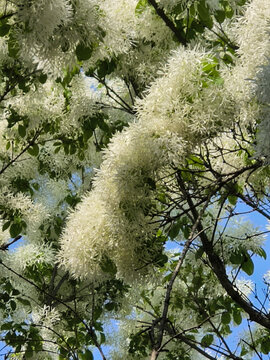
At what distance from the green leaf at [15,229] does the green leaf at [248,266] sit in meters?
1.41

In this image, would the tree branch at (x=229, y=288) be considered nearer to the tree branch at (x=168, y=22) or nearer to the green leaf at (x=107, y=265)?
the green leaf at (x=107, y=265)

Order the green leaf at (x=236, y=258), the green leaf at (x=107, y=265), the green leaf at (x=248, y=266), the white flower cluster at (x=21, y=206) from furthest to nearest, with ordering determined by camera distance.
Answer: the white flower cluster at (x=21, y=206)
the green leaf at (x=236, y=258)
the green leaf at (x=248, y=266)
the green leaf at (x=107, y=265)

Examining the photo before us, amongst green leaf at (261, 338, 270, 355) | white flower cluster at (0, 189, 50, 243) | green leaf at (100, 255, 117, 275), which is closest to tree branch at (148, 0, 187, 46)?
green leaf at (100, 255, 117, 275)

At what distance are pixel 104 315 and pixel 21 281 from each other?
809mm

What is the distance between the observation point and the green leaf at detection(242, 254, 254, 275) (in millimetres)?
3416

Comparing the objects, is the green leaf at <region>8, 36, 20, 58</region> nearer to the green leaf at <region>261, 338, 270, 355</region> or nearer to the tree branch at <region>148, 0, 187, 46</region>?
the tree branch at <region>148, 0, 187, 46</region>

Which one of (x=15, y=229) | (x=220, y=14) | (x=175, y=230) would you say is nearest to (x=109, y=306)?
(x=15, y=229)

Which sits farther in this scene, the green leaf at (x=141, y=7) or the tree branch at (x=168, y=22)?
the green leaf at (x=141, y=7)

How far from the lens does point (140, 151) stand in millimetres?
2252

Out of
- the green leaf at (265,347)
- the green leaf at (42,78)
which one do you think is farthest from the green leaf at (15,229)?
the green leaf at (265,347)

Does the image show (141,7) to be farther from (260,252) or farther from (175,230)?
(260,252)

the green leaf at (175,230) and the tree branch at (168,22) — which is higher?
the tree branch at (168,22)

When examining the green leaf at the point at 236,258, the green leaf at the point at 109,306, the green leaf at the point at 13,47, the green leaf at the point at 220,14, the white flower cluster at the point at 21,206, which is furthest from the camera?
the green leaf at the point at 109,306

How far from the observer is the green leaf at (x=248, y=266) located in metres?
3.42
